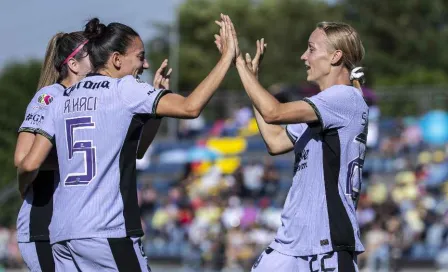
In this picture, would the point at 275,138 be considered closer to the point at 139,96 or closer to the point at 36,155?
the point at 139,96

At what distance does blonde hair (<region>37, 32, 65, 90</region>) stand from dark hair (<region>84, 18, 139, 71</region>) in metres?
0.64

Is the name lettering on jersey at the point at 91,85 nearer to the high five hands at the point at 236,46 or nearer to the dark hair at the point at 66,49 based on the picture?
the dark hair at the point at 66,49

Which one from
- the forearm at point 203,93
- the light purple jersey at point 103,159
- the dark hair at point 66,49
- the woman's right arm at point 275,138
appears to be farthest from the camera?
the woman's right arm at point 275,138

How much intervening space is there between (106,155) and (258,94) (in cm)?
86

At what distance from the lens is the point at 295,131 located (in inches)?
215

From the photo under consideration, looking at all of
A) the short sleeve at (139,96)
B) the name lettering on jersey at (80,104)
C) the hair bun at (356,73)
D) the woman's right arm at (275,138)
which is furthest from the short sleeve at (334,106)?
the name lettering on jersey at (80,104)

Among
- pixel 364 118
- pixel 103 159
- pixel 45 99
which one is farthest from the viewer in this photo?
pixel 45 99

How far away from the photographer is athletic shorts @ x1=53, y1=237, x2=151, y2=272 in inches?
182

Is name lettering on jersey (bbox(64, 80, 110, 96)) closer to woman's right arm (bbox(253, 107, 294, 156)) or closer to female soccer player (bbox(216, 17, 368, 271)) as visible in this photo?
female soccer player (bbox(216, 17, 368, 271))

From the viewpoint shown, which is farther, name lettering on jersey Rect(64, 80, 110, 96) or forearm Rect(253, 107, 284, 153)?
forearm Rect(253, 107, 284, 153)

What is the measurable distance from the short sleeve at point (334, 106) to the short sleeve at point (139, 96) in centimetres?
82

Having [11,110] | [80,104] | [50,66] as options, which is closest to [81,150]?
[80,104]

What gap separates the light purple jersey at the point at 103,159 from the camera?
4637mm

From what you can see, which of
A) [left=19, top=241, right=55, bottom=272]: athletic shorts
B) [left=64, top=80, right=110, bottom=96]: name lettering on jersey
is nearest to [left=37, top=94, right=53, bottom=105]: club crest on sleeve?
[left=64, top=80, right=110, bottom=96]: name lettering on jersey
